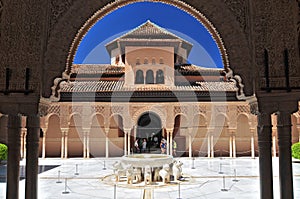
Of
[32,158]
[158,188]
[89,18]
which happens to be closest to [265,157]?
[89,18]

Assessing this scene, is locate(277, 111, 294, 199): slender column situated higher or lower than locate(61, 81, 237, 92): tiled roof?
lower

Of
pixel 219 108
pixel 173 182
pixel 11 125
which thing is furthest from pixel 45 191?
pixel 219 108

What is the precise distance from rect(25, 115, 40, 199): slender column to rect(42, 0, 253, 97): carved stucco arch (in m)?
0.50

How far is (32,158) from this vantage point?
157 inches

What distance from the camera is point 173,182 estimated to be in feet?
24.7

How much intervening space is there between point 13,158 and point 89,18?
2.22 m

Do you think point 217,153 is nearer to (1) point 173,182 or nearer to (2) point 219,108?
(2) point 219,108

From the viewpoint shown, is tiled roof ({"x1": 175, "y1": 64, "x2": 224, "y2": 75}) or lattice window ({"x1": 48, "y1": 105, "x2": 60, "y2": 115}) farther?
tiled roof ({"x1": 175, "y1": 64, "x2": 224, "y2": 75})

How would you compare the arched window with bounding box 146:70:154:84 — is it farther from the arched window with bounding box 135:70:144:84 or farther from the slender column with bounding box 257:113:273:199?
the slender column with bounding box 257:113:273:199

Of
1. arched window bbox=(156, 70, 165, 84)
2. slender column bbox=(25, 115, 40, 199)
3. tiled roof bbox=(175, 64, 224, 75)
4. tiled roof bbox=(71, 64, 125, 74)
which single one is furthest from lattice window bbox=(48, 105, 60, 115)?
slender column bbox=(25, 115, 40, 199)

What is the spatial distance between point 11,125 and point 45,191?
5353 millimetres

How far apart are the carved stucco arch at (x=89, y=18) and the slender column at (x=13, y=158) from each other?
2.07 ft

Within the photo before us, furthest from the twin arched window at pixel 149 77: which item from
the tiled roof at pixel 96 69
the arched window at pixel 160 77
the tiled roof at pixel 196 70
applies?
the tiled roof at pixel 196 70

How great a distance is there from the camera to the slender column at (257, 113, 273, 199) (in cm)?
389
